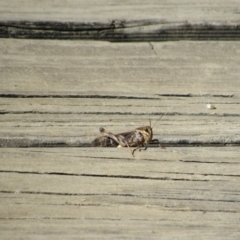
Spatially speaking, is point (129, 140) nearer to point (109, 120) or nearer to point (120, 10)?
point (109, 120)

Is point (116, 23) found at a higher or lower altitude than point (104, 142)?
higher

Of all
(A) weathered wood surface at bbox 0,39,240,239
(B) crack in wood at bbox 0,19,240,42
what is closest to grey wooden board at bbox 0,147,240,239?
(A) weathered wood surface at bbox 0,39,240,239

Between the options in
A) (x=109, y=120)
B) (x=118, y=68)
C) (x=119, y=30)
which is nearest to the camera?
(x=109, y=120)

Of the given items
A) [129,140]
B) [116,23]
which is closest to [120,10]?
[116,23]

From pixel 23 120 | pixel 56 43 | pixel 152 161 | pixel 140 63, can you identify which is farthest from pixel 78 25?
pixel 152 161

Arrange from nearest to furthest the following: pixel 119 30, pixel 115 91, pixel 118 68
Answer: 1. pixel 115 91
2. pixel 118 68
3. pixel 119 30

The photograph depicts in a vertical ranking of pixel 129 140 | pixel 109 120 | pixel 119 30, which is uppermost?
pixel 119 30

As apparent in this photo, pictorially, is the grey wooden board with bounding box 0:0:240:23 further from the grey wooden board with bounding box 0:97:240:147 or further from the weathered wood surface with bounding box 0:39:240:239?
the grey wooden board with bounding box 0:97:240:147

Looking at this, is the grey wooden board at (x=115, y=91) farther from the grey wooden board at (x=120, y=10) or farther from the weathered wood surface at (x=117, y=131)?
the grey wooden board at (x=120, y=10)
